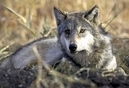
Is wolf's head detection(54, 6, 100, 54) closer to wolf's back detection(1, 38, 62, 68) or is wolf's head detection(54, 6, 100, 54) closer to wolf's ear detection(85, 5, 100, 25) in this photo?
wolf's ear detection(85, 5, 100, 25)

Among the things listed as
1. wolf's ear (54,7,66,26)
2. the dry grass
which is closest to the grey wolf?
wolf's ear (54,7,66,26)

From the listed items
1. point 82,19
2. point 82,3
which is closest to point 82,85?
point 82,19

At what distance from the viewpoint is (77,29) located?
27.2ft

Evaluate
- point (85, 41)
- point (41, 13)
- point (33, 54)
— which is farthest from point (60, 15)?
point (41, 13)

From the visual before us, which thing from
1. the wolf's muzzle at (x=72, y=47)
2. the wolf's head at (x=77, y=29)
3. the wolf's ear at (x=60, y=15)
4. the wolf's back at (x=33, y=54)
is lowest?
the wolf's back at (x=33, y=54)

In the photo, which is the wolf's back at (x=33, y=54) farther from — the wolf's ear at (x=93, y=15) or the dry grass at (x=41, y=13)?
the dry grass at (x=41, y=13)

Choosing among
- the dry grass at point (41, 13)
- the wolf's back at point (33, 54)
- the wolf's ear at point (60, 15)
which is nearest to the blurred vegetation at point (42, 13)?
the dry grass at point (41, 13)

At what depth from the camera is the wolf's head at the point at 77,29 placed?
808 centimetres

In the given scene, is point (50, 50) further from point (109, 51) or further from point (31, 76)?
point (31, 76)

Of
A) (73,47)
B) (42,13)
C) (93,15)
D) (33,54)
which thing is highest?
(93,15)

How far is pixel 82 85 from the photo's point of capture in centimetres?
670

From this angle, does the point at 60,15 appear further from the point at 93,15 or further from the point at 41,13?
the point at 41,13

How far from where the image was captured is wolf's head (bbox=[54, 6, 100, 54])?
8078mm

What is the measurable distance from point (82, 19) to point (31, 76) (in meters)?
1.69
